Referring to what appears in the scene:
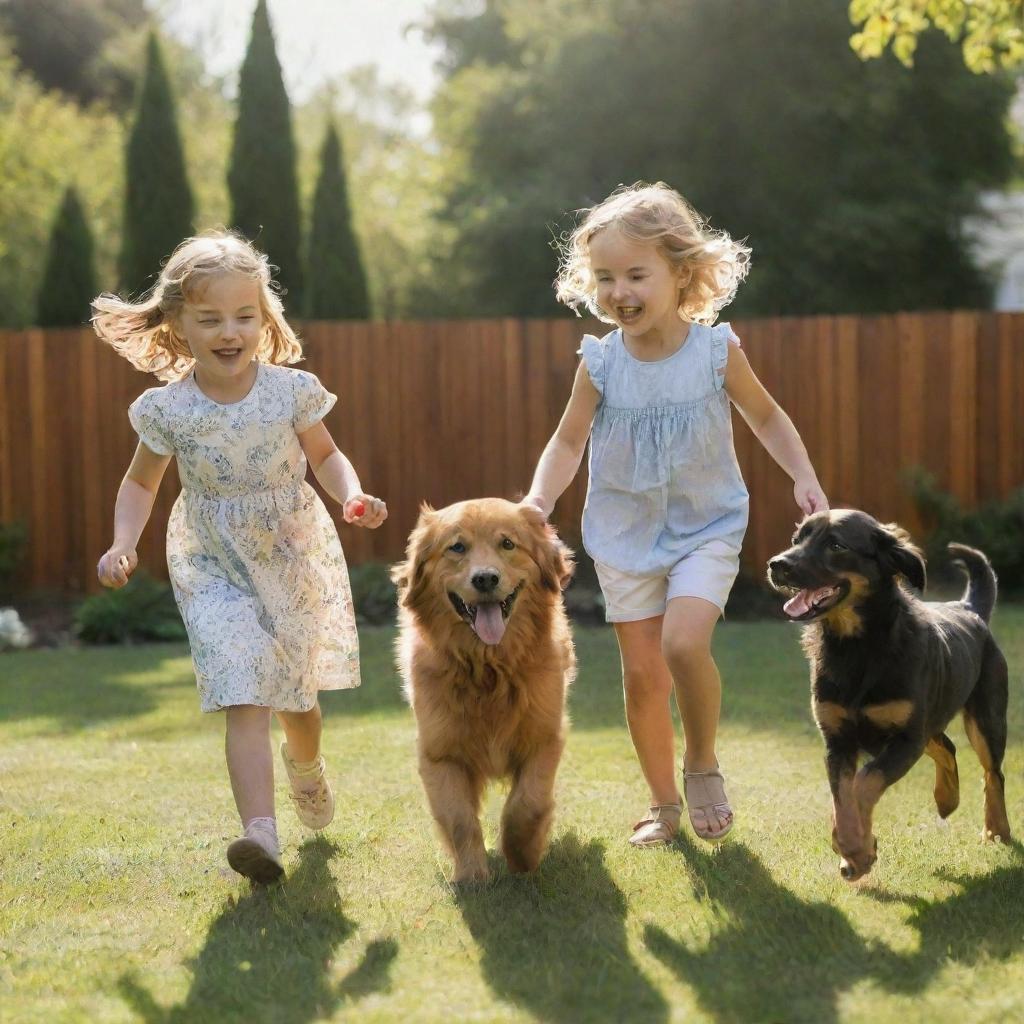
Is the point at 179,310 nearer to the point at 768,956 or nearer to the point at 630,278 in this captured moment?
the point at 630,278

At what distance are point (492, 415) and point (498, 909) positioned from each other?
30.3 ft

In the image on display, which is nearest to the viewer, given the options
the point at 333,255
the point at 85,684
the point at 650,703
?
the point at 650,703

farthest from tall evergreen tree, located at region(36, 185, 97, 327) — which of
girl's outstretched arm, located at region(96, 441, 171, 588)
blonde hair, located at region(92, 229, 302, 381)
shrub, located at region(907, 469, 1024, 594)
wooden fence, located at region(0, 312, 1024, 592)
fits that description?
girl's outstretched arm, located at region(96, 441, 171, 588)

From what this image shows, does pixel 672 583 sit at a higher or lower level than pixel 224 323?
lower

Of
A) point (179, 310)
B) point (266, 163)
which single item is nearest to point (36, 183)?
point (266, 163)

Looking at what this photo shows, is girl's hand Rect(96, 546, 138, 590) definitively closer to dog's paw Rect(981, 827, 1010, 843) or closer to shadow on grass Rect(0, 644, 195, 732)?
dog's paw Rect(981, 827, 1010, 843)

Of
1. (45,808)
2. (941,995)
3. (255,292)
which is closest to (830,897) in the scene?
(941,995)

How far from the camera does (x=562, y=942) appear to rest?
3.74 metres

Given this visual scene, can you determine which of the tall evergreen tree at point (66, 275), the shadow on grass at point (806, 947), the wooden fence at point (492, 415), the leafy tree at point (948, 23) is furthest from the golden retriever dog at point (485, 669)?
the tall evergreen tree at point (66, 275)

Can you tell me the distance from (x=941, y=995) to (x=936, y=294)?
25.1m

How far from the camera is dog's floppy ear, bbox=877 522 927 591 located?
443 centimetres

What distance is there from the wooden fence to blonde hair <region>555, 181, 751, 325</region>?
24.9ft

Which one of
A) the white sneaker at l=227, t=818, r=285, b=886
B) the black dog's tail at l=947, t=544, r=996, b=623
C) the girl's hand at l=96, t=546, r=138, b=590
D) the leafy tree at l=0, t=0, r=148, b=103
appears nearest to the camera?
the white sneaker at l=227, t=818, r=285, b=886

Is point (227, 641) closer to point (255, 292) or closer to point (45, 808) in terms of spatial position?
point (255, 292)
